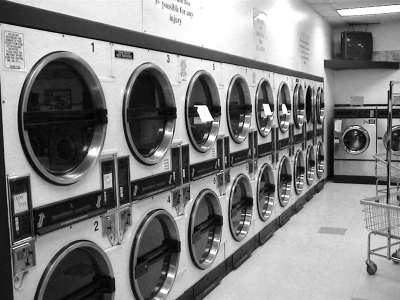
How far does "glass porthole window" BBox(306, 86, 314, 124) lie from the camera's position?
24.4 feet

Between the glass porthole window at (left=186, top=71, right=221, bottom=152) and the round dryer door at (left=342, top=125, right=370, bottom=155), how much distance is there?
17.7 ft

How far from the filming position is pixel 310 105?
24.8ft

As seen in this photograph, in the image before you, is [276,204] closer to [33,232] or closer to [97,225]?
[97,225]

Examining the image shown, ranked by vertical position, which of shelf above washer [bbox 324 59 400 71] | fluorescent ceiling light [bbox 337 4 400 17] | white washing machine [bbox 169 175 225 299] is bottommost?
white washing machine [bbox 169 175 225 299]

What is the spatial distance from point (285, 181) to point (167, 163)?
3409mm

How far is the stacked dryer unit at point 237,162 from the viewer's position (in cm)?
422

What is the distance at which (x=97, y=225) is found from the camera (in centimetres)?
250

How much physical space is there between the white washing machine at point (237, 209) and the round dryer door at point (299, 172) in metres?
1.89

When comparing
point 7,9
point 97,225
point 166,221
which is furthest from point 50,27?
point 166,221

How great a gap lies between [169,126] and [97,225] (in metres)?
0.98

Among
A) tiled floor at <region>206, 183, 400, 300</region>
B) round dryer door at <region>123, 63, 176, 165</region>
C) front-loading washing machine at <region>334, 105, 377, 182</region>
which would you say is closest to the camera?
round dryer door at <region>123, 63, 176, 165</region>

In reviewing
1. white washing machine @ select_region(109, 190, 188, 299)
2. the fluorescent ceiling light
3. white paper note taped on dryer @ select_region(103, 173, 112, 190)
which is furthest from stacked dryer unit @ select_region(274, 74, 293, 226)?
white paper note taped on dryer @ select_region(103, 173, 112, 190)

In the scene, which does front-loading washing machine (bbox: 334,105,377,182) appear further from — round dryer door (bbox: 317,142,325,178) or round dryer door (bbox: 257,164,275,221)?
round dryer door (bbox: 257,164,275,221)

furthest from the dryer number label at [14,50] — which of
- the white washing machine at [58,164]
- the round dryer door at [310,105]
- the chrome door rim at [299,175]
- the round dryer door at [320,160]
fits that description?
the round dryer door at [320,160]
